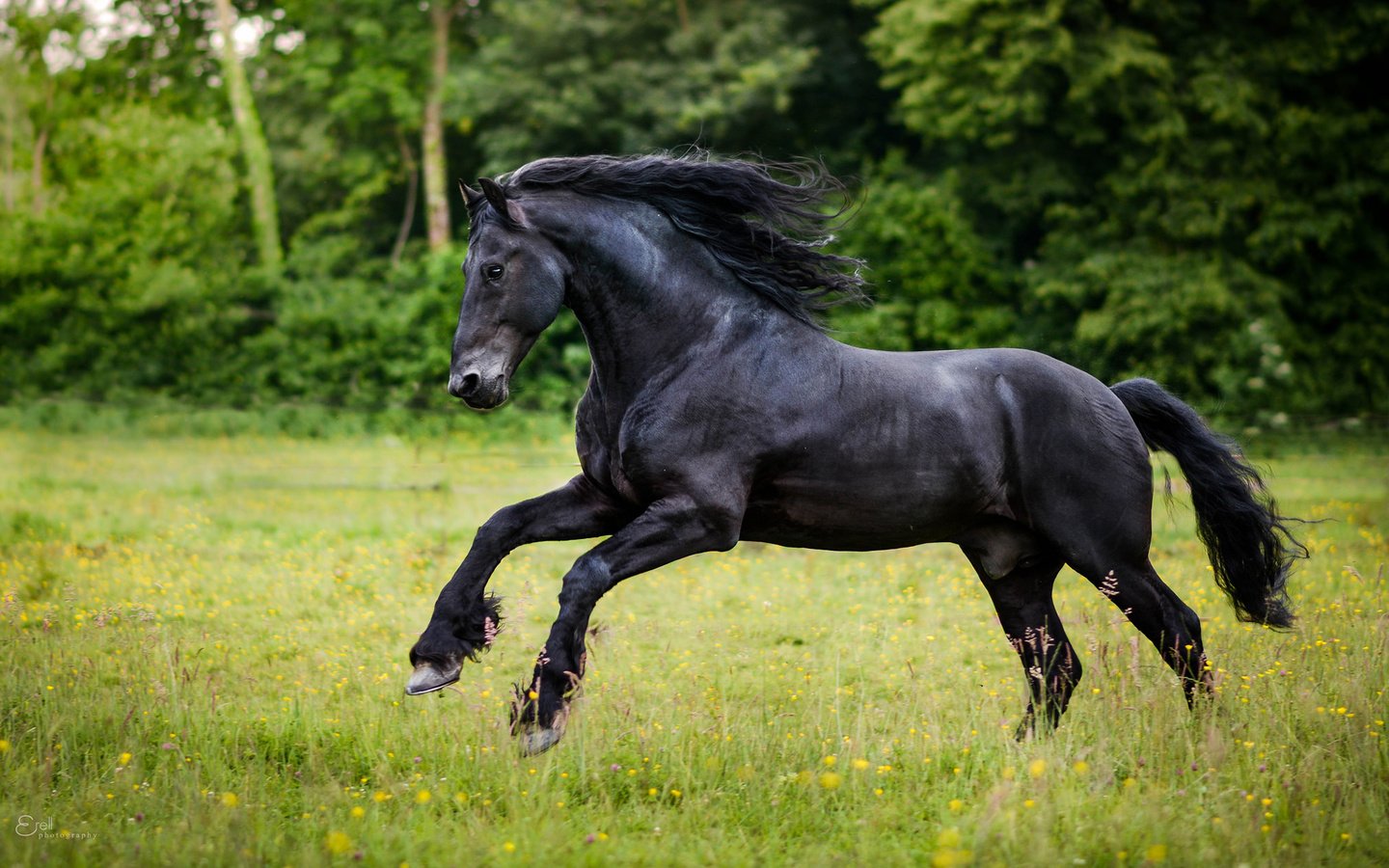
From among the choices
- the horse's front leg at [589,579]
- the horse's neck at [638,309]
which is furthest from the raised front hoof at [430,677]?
the horse's neck at [638,309]

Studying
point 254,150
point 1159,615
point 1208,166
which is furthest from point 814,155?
point 1159,615

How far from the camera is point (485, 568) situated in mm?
4895

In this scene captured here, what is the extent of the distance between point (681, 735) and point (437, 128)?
24.8 metres

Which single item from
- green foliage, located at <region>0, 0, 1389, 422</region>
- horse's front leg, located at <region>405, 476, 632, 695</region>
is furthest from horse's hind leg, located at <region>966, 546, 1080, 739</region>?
green foliage, located at <region>0, 0, 1389, 422</region>

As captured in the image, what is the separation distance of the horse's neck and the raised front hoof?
1224 millimetres

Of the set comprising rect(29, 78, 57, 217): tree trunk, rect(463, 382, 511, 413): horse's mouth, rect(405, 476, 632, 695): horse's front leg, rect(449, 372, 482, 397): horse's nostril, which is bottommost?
rect(405, 476, 632, 695): horse's front leg

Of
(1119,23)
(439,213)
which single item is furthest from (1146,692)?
(439,213)

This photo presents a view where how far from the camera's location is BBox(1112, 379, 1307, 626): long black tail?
5863mm

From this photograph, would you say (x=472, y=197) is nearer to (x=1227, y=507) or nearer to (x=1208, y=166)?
(x=1227, y=507)

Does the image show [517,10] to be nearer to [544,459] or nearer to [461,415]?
[461,415]

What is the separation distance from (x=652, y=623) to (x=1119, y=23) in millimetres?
18594

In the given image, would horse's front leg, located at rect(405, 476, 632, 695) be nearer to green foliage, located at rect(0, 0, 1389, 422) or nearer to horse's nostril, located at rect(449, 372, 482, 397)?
horse's nostril, located at rect(449, 372, 482, 397)

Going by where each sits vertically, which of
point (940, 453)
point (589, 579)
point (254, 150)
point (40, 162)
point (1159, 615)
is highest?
point (40, 162)

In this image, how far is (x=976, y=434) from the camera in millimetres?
5254
